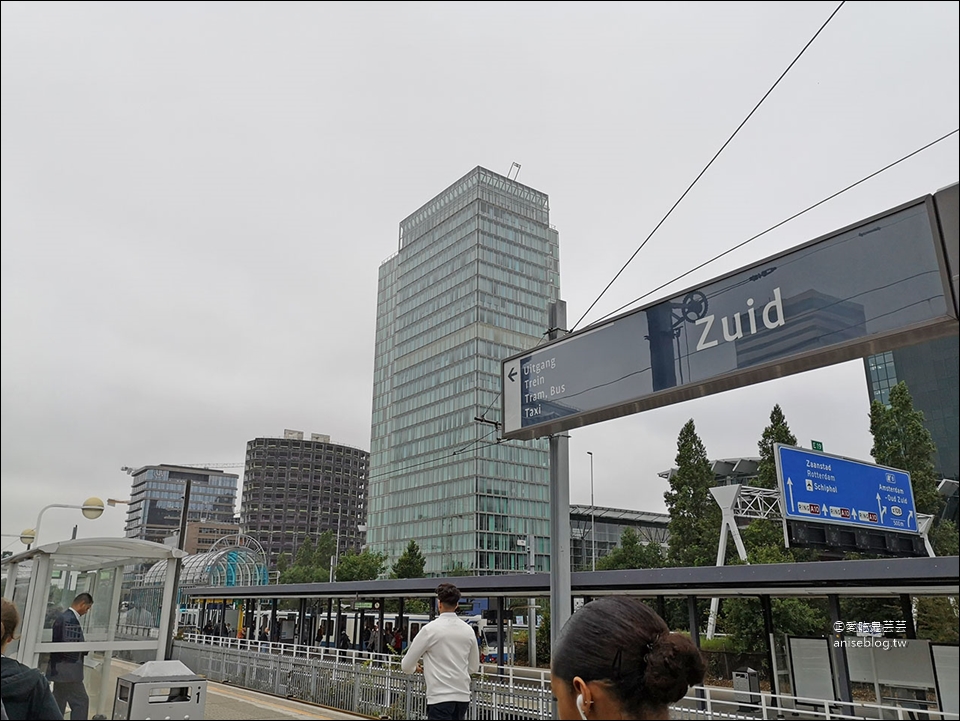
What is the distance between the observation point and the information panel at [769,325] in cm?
345

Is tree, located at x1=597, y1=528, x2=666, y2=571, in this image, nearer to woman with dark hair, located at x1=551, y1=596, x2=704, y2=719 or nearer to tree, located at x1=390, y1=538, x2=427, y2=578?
tree, located at x1=390, y1=538, x2=427, y2=578

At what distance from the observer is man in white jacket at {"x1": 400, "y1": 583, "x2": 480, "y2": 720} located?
5398mm

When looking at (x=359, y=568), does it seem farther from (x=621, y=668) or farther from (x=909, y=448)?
(x=621, y=668)

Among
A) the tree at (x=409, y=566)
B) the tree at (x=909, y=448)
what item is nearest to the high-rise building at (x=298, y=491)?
the tree at (x=409, y=566)

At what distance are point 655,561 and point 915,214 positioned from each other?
4487 cm

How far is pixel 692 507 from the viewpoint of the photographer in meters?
38.8

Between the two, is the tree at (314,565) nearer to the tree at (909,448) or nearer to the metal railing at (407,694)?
the tree at (909,448)

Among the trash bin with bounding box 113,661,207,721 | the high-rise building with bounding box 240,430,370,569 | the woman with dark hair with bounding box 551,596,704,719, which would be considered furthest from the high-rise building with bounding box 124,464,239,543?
the woman with dark hair with bounding box 551,596,704,719

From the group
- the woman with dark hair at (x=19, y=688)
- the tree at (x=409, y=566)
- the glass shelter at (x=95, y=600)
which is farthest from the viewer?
the tree at (x=409, y=566)

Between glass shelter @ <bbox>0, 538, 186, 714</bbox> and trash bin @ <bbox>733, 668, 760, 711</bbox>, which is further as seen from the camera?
trash bin @ <bbox>733, 668, 760, 711</bbox>

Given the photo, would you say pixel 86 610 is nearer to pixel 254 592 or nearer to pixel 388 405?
pixel 254 592

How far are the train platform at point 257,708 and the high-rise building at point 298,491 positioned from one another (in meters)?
137

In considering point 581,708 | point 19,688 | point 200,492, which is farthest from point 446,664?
point 200,492

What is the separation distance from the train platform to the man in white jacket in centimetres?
551
